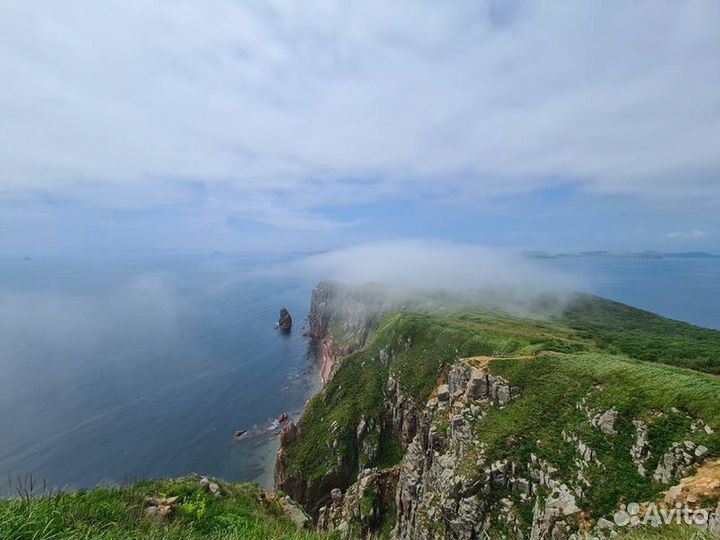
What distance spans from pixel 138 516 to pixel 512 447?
Answer: 27649 millimetres

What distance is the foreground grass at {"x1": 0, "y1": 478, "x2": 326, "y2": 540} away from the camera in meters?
8.05

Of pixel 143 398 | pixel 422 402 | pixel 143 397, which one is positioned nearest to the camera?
pixel 422 402

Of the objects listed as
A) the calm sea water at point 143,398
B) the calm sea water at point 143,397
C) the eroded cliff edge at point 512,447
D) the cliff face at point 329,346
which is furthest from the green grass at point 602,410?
the calm sea water at point 143,397

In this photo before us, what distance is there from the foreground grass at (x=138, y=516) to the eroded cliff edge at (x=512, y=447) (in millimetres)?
4524

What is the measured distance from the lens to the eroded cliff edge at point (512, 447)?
22656 mm

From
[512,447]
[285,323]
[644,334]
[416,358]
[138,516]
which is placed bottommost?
[285,323]

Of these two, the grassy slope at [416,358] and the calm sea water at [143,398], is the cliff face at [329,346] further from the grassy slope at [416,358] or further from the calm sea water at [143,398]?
the calm sea water at [143,398]

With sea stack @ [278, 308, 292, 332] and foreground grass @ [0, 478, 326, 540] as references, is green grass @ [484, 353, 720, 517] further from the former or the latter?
sea stack @ [278, 308, 292, 332]

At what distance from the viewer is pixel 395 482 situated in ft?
152

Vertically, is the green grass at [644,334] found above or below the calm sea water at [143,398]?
above

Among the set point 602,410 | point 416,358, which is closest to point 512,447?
point 602,410

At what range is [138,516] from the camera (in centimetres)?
1173

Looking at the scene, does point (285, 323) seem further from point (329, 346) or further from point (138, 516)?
point (138, 516)

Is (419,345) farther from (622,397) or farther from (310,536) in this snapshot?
(310,536)
